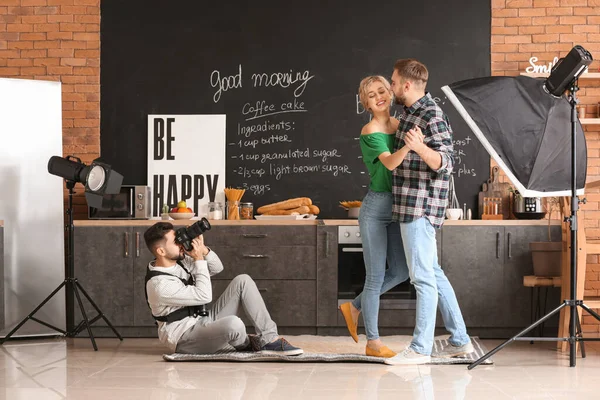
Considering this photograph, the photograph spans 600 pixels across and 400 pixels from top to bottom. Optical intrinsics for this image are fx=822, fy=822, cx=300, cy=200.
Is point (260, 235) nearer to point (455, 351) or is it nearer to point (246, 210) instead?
point (246, 210)

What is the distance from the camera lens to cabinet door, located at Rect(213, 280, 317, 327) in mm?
5672

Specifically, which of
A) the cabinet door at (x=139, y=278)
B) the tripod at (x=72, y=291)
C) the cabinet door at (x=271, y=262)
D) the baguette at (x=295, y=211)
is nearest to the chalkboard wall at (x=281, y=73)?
the baguette at (x=295, y=211)

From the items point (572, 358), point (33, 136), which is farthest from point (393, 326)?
point (33, 136)

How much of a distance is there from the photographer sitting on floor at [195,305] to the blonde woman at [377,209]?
1.63 feet

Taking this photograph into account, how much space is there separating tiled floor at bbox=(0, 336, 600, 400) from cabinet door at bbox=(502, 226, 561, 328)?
581 mm

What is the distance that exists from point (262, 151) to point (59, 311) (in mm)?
1874

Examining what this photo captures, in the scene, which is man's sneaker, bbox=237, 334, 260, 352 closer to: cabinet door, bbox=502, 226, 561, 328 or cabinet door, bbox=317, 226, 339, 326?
cabinet door, bbox=317, 226, 339, 326

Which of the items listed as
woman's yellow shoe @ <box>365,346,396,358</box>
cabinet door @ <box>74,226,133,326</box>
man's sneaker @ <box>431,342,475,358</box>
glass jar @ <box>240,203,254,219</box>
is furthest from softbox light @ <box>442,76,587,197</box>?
cabinet door @ <box>74,226,133,326</box>

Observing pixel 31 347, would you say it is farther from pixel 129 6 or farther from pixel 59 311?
pixel 129 6

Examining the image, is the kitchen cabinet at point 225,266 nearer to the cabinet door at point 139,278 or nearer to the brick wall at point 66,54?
the cabinet door at point 139,278

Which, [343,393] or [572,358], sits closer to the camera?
[343,393]

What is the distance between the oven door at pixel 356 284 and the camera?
18.5ft

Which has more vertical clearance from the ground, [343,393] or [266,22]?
[266,22]

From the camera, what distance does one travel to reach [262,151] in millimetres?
6219
